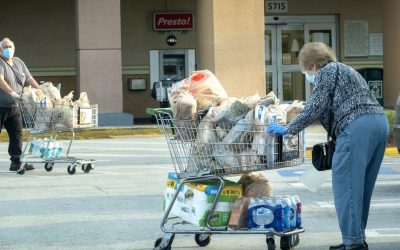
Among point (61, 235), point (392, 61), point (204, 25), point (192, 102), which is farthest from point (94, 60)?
point (192, 102)

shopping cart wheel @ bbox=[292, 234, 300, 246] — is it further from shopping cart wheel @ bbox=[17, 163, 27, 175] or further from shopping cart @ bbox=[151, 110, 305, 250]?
shopping cart wheel @ bbox=[17, 163, 27, 175]

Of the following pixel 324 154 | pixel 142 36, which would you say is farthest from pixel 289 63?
pixel 324 154

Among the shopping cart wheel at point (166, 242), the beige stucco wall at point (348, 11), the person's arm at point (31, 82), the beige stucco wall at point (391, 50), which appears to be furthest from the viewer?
the beige stucco wall at point (348, 11)

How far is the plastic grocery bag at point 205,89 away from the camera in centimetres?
748

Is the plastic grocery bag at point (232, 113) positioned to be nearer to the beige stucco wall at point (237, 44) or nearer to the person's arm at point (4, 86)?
the person's arm at point (4, 86)

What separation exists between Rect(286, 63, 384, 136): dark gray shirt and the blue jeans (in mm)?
72

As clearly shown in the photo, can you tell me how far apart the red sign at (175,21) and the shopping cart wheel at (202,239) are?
67.8 ft

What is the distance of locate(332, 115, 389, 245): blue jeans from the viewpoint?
22.8ft

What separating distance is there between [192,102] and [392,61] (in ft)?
→ 61.6

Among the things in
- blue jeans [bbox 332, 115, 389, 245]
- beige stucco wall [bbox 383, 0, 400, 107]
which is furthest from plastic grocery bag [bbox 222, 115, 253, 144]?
beige stucco wall [bbox 383, 0, 400, 107]

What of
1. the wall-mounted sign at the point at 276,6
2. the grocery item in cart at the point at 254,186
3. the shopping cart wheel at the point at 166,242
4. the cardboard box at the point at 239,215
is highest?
the wall-mounted sign at the point at 276,6

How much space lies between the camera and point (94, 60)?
2256 cm

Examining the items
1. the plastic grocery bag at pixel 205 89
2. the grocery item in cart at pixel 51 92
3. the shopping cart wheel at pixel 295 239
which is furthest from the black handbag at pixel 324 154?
the grocery item in cart at pixel 51 92

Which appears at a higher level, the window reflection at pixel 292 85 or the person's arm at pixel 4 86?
the window reflection at pixel 292 85
